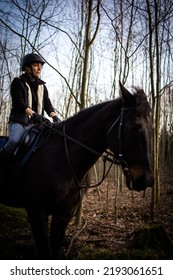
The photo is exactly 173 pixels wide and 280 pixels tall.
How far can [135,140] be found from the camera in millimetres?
2676

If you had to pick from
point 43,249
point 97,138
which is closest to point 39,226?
point 43,249

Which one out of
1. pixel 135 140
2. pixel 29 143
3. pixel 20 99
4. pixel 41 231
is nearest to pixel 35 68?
pixel 20 99

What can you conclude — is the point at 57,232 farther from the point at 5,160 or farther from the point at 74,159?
the point at 5,160

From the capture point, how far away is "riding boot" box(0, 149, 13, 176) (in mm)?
3508

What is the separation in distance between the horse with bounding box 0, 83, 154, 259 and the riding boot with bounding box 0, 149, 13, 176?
124 millimetres

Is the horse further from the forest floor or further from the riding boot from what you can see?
the forest floor

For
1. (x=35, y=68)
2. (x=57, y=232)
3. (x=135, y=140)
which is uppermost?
(x=35, y=68)

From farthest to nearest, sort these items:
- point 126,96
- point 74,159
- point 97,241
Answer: point 97,241
point 74,159
point 126,96

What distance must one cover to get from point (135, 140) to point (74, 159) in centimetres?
101

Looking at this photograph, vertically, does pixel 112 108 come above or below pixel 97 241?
above

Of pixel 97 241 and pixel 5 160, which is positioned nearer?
Result: pixel 5 160

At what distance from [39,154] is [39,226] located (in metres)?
1.00

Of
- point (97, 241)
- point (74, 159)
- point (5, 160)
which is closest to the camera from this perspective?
point (74, 159)

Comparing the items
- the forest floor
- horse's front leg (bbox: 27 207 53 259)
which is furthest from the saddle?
the forest floor
